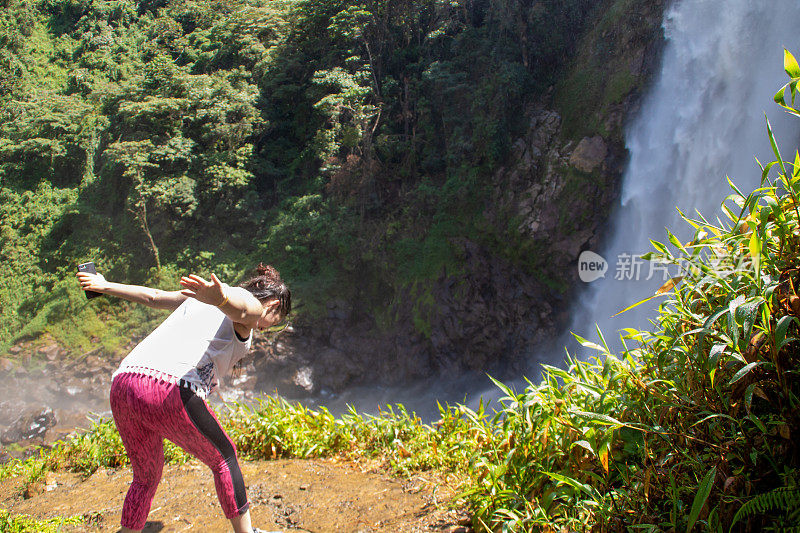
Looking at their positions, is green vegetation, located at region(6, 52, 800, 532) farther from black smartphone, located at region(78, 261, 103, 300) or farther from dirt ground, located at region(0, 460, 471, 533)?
black smartphone, located at region(78, 261, 103, 300)

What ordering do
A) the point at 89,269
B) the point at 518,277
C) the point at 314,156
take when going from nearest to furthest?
1. the point at 89,269
2. the point at 518,277
3. the point at 314,156

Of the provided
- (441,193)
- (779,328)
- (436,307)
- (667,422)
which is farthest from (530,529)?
(441,193)

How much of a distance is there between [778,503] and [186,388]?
1.81 m

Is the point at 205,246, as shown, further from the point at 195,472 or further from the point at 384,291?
the point at 195,472

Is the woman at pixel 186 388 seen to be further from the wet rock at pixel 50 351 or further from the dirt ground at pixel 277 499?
the wet rock at pixel 50 351

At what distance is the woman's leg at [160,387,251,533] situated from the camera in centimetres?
194

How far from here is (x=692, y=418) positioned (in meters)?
1.77

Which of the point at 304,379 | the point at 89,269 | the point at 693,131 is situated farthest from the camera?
the point at 304,379

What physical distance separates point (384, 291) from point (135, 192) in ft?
22.9

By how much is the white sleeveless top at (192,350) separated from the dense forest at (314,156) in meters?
10.2

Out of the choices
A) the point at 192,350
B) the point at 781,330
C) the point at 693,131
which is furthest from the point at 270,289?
the point at 693,131

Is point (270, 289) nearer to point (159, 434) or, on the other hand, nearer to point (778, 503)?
point (159, 434)

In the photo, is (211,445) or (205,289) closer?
(205,289)

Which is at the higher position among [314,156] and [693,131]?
[693,131]
